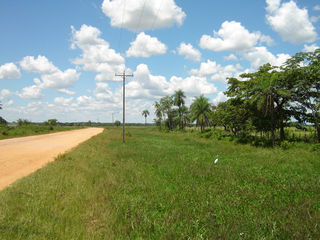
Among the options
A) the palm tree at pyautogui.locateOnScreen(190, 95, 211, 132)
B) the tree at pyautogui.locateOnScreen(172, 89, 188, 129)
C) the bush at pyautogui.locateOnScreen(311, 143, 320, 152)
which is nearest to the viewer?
the bush at pyautogui.locateOnScreen(311, 143, 320, 152)

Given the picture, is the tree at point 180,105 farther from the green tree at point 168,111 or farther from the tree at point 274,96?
the tree at point 274,96

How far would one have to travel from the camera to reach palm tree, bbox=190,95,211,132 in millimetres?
43219

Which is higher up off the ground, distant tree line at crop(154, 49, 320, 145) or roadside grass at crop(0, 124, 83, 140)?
distant tree line at crop(154, 49, 320, 145)

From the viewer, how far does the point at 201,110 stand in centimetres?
4350

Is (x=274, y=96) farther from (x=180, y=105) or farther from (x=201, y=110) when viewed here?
(x=180, y=105)

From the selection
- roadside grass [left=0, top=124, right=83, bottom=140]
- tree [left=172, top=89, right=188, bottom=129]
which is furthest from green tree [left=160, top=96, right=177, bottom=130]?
roadside grass [left=0, top=124, right=83, bottom=140]

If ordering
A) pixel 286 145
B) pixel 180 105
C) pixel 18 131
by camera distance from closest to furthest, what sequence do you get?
pixel 286 145
pixel 18 131
pixel 180 105

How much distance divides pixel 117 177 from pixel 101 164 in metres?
3.33

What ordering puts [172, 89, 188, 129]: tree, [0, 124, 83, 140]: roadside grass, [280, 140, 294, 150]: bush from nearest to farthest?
[280, 140, 294, 150]: bush
[0, 124, 83, 140]: roadside grass
[172, 89, 188, 129]: tree

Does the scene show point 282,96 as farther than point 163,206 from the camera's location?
Yes

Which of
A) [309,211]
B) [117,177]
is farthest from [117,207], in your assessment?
[309,211]

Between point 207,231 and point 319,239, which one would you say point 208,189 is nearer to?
point 207,231

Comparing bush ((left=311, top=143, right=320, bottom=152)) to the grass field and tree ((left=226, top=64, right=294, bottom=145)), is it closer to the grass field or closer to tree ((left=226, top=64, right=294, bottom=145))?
tree ((left=226, top=64, right=294, bottom=145))

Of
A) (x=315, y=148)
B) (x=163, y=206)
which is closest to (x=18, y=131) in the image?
(x=163, y=206)
